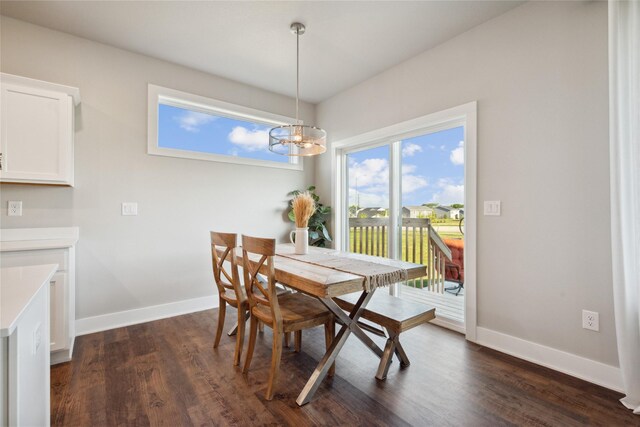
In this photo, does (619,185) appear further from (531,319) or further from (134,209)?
(134,209)

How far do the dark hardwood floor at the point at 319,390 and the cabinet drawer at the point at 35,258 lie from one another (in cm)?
77

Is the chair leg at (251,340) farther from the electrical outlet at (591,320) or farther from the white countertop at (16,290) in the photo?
the electrical outlet at (591,320)

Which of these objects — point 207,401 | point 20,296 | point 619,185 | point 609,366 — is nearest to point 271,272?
point 207,401

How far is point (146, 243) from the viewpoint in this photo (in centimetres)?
313

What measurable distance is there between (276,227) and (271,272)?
2.34 metres

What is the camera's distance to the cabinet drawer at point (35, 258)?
199cm

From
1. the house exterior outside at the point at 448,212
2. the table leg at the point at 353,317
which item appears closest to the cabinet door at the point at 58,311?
the table leg at the point at 353,317

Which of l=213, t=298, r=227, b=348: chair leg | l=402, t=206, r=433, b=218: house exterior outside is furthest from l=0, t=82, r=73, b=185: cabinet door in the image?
l=402, t=206, r=433, b=218: house exterior outside

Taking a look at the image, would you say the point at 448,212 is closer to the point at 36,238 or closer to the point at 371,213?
the point at 371,213

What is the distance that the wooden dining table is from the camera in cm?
167

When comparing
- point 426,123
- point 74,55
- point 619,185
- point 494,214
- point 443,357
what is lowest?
point 443,357

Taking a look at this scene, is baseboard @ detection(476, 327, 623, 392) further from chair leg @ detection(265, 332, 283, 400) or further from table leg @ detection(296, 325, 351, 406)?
chair leg @ detection(265, 332, 283, 400)

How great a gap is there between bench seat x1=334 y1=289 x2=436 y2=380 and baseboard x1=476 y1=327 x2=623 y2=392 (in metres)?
0.77

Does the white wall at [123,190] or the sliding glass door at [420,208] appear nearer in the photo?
the white wall at [123,190]
